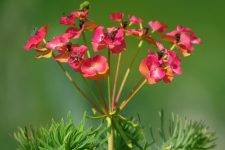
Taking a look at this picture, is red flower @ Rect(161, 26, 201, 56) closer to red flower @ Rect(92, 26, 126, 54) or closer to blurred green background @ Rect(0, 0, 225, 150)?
red flower @ Rect(92, 26, 126, 54)

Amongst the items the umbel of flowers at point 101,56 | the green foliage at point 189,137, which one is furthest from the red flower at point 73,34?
the green foliage at point 189,137

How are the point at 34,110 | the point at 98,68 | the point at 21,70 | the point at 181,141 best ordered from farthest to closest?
the point at 21,70 → the point at 34,110 → the point at 181,141 → the point at 98,68

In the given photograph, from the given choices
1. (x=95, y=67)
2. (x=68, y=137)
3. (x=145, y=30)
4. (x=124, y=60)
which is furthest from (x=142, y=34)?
(x=124, y=60)

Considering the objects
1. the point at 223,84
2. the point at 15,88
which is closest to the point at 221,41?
the point at 223,84

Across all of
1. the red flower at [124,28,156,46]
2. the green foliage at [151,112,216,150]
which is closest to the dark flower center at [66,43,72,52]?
the red flower at [124,28,156,46]

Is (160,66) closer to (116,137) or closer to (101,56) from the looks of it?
(101,56)

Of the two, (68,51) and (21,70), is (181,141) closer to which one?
(68,51)
